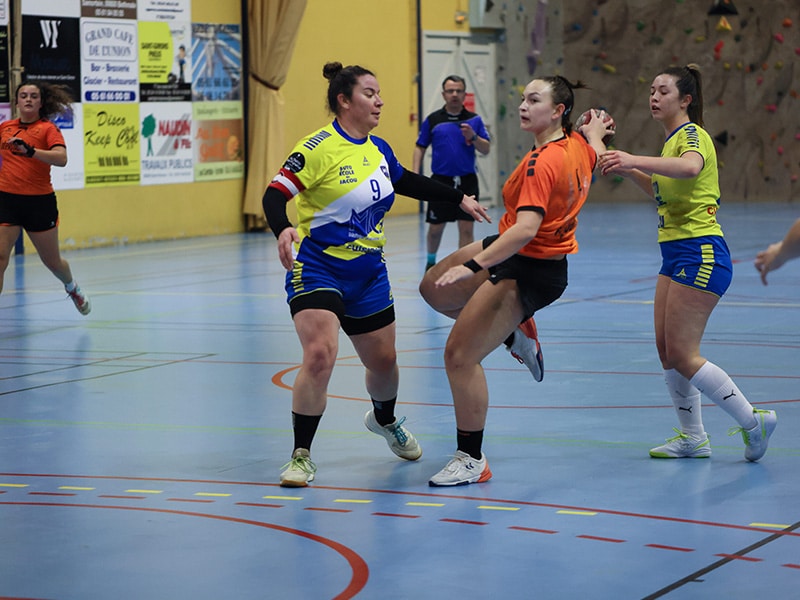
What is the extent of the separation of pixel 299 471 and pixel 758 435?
2.03 meters

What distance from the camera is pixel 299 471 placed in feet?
19.4

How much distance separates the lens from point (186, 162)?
20141 mm

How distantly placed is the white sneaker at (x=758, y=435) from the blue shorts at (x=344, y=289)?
1.65 metres

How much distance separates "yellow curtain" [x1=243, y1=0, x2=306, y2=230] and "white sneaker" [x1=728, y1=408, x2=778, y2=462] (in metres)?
15.2

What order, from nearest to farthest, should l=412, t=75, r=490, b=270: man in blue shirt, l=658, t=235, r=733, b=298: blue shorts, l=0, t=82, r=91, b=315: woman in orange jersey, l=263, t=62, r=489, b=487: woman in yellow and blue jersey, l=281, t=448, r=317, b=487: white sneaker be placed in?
l=281, t=448, r=317, b=487: white sneaker, l=263, t=62, r=489, b=487: woman in yellow and blue jersey, l=658, t=235, r=733, b=298: blue shorts, l=0, t=82, r=91, b=315: woman in orange jersey, l=412, t=75, r=490, b=270: man in blue shirt

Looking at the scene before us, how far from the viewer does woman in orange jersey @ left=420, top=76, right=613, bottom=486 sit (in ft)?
19.4

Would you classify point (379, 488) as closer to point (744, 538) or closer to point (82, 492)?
point (82, 492)

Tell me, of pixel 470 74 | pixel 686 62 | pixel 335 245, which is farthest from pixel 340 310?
pixel 686 62

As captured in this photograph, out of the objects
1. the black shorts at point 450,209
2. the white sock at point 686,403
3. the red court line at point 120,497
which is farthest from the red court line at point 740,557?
the black shorts at point 450,209

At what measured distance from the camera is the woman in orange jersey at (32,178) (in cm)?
1102

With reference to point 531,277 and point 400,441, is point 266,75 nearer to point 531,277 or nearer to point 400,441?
point 400,441

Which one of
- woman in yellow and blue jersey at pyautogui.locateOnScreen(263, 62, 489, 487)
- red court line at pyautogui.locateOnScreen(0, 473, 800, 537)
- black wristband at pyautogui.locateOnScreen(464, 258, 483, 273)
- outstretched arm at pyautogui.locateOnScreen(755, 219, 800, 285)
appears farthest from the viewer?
woman in yellow and blue jersey at pyautogui.locateOnScreen(263, 62, 489, 487)

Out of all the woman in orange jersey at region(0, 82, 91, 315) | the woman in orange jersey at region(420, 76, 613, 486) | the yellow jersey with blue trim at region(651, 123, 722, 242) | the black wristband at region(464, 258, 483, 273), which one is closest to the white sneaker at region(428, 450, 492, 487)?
the woman in orange jersey at region(420, 76, 613, 486)

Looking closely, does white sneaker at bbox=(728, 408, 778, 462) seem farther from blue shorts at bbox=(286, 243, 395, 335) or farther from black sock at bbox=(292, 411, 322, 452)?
black sock at bbox=(292, 411, 322, 452)
